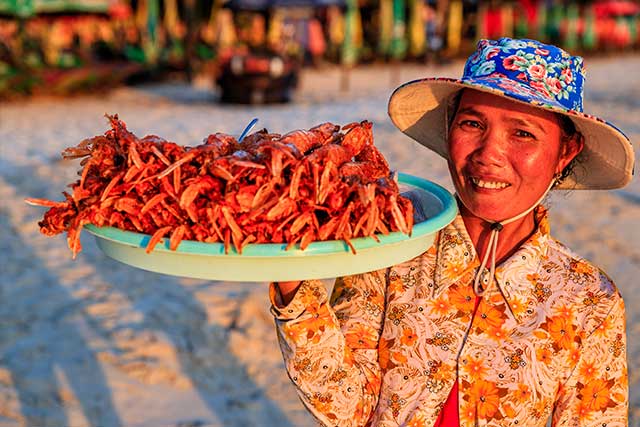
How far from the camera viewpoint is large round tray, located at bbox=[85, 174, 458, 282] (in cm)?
143

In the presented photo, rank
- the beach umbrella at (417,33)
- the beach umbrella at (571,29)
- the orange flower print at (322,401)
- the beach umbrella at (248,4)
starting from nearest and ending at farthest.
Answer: the orange flower print at (322,401), the beach umbrella at (248,4), the beach umbrella at (417,33), the beach umbrella at (571,29)

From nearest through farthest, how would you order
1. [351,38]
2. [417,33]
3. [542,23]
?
[351,38] < [417,33] < [542,23]

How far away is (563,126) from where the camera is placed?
6.66ft

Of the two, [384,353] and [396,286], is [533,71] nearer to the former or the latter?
[396,286]

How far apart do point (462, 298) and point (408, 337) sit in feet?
0.67

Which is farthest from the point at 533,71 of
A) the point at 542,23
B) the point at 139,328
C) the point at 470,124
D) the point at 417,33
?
the point at 542,23

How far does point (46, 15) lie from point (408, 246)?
25.3 metres

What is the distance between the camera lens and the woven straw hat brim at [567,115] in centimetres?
195

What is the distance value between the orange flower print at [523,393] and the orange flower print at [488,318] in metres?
0.18

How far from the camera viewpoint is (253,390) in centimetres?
444

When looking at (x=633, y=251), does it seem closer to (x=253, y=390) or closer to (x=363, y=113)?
(x=253, y=390)

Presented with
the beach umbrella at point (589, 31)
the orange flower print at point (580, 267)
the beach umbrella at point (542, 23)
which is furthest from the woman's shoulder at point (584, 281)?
the beach umbrella at point (589, 31)

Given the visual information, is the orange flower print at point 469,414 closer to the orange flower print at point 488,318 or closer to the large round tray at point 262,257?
the orange flower print at point 488,318

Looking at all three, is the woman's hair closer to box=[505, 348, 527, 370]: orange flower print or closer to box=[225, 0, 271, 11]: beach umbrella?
box=[505, 348, 527, 370]: orange flower print
